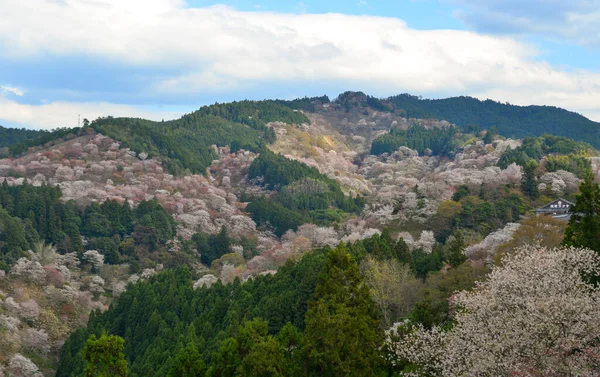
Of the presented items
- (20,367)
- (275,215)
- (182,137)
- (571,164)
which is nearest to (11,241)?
(20,367)

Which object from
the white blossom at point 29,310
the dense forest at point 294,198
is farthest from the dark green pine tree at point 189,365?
the dense forest at point 294,198

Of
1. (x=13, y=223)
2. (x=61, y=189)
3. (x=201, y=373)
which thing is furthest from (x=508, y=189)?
(x=61, y=189)

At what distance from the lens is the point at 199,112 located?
570ft

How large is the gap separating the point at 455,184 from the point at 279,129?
95.1m

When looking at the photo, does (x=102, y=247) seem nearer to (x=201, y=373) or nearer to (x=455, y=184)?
(x=455, y=184)

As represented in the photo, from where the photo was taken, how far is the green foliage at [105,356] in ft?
106

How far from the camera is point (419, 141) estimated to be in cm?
17500

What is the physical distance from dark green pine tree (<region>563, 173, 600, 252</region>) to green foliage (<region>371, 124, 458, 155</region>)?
440 ft

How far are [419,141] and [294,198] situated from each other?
6456 centimetres

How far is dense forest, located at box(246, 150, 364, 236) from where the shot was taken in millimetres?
108750

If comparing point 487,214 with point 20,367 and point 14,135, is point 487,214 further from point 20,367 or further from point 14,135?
point 14,135

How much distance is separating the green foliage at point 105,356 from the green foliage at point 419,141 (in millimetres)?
139317

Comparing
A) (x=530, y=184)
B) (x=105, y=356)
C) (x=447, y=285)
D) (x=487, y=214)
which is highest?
(x=530, y=184)

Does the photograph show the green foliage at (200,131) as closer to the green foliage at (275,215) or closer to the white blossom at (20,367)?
the green foliage at (275,215)
